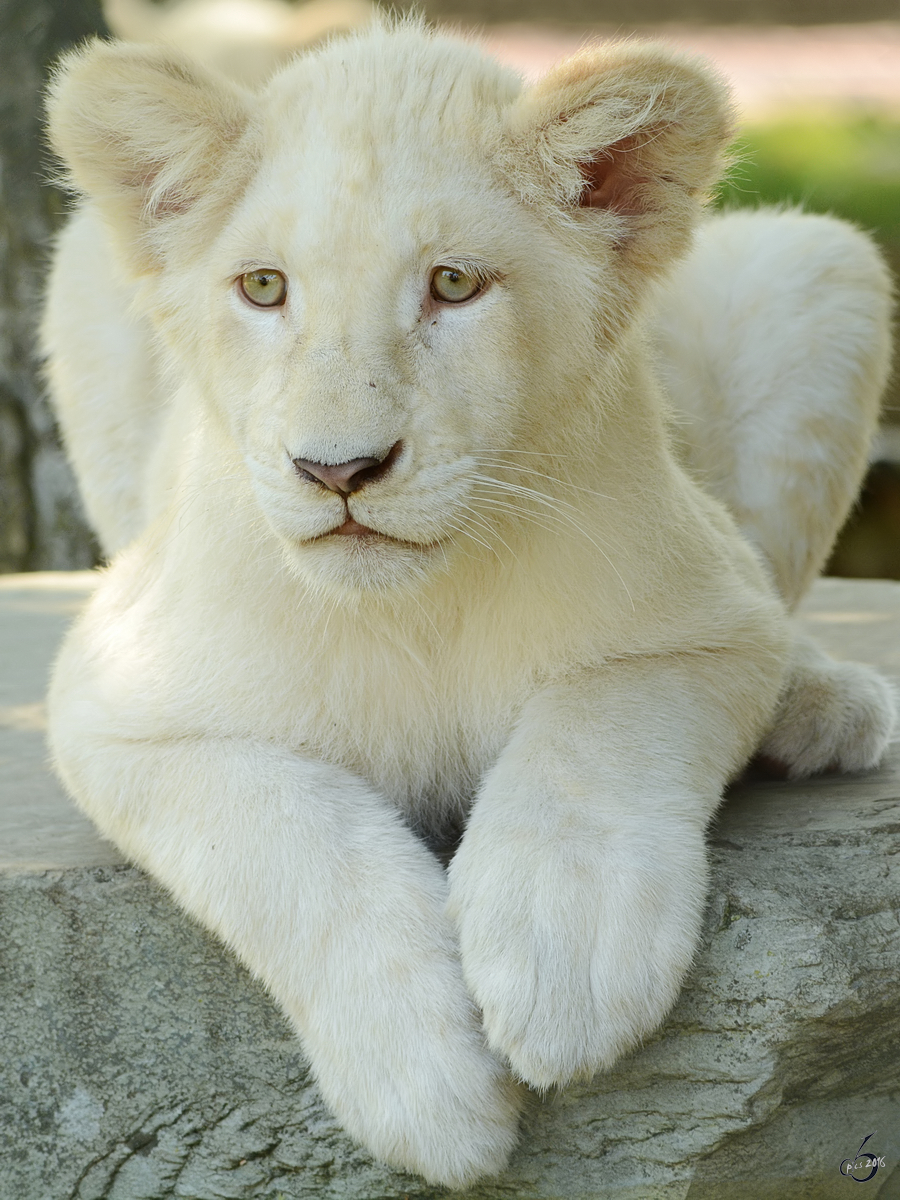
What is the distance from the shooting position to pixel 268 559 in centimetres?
291

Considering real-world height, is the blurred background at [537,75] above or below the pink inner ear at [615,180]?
below

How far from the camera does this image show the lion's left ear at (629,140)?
8.66 ft

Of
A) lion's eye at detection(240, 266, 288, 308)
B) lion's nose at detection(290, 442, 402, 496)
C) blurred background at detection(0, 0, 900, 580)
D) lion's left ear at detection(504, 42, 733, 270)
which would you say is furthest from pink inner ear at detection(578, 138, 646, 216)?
lion's nose at detection(290, 442, 402, 496)

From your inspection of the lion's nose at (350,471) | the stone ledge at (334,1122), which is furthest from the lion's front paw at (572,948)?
the lion's nose at (350,471)

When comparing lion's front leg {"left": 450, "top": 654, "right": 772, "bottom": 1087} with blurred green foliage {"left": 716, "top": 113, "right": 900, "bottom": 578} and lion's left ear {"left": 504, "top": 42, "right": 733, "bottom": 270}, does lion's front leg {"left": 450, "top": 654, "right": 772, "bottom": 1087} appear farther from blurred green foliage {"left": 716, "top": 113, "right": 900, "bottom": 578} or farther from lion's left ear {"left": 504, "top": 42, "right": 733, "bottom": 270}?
blurred green foliage {"left": 716, "top": 113, "right": 900, "bottom": 578}

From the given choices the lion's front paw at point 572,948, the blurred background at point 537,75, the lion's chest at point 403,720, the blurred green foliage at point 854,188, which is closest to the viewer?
the lion's front paw at point 572,948

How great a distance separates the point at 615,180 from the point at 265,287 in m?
0.69

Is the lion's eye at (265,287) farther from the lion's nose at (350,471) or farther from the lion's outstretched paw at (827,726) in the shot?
the lion's outstretched paw at (827,726)

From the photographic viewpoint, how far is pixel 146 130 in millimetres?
2824

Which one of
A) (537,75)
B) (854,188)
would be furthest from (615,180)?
(854,188)

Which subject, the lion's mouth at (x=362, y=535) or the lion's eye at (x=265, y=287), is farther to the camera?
the lion's eye at (x=265, y=287)

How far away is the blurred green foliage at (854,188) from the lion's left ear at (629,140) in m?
6.00

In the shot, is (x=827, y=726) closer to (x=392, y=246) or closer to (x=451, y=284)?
(x=451, y=284)

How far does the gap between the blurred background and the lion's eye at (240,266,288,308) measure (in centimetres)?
67
